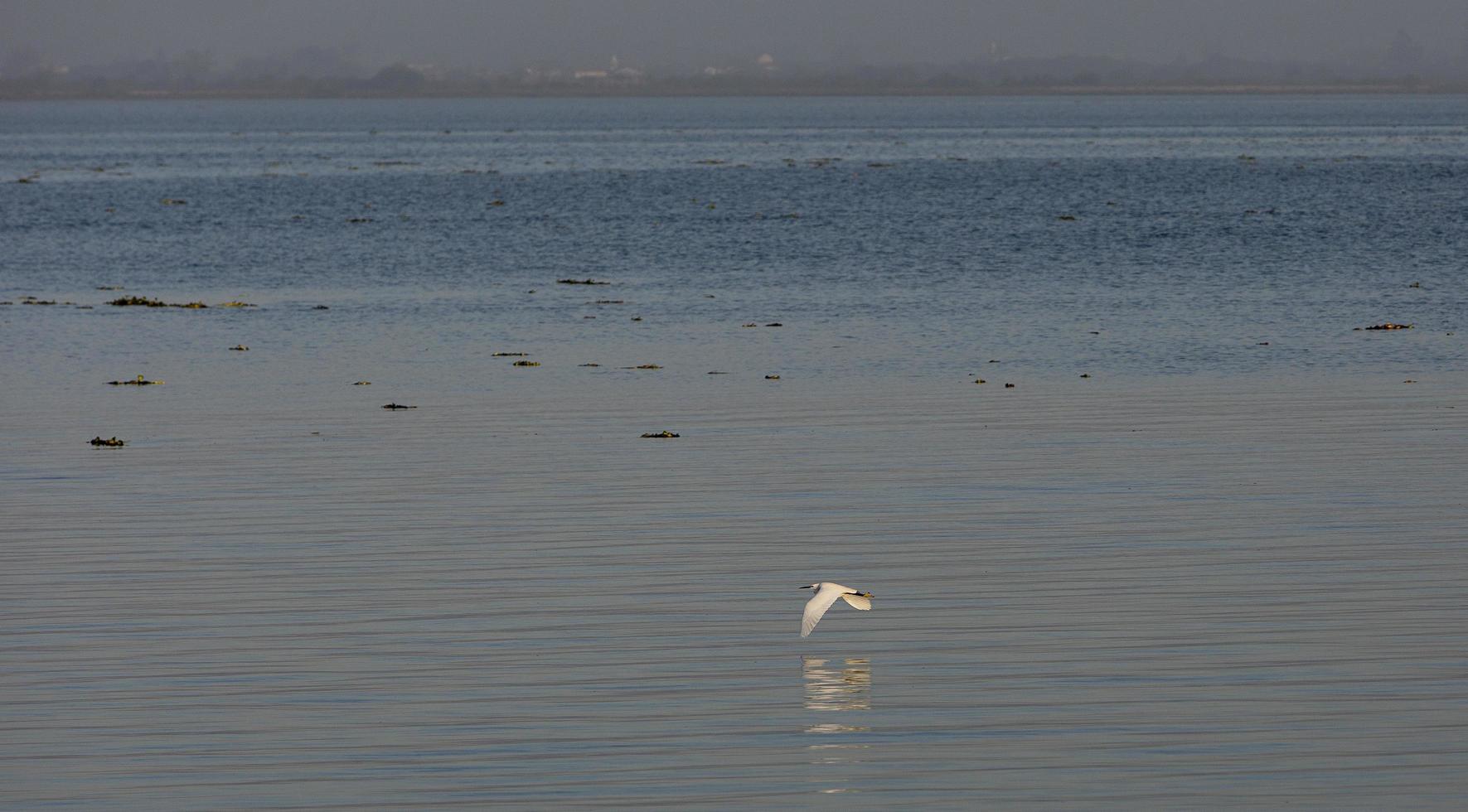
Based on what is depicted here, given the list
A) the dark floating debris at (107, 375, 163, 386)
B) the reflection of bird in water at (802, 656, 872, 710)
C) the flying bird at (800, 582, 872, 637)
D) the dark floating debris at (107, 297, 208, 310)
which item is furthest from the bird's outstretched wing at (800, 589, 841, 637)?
the dark floating debris at (107, 297, 208, 310)

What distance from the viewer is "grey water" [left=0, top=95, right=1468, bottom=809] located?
34.7ft

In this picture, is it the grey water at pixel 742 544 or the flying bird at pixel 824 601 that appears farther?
the flying bird at pixel 824 601

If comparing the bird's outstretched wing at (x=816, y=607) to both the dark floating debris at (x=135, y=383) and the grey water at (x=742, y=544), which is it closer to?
the grey water at (x=742, y=544)

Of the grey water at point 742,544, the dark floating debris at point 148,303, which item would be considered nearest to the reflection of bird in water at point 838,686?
the grey water at point 742,544

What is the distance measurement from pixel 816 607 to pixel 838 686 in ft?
1.72

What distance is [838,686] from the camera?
38.9 ft

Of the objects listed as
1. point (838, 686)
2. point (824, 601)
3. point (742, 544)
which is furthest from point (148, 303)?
point (838, 686)

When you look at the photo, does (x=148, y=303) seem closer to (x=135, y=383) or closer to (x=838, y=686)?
(x=135, y=383)

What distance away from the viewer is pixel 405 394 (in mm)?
25641

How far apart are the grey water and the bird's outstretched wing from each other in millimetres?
359

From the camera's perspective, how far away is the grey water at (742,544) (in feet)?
34.7

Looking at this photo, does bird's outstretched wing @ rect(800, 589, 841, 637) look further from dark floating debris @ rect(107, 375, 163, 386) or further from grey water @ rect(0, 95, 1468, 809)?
dark floating debris @ rect(107, 375, 163, 386)

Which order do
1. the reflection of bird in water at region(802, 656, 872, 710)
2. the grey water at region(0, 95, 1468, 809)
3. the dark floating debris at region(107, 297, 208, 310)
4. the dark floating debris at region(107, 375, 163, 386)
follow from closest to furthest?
the grey water at region(0, 95, 1468, 809)
the reflection of bird in water at region(802, 656, 872, 710)
the dark floating debris at region(107, 375, 163, 386)
the dark floating debris at region(107, 297, 208, 310)

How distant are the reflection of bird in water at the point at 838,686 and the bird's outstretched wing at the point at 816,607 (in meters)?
0.28
